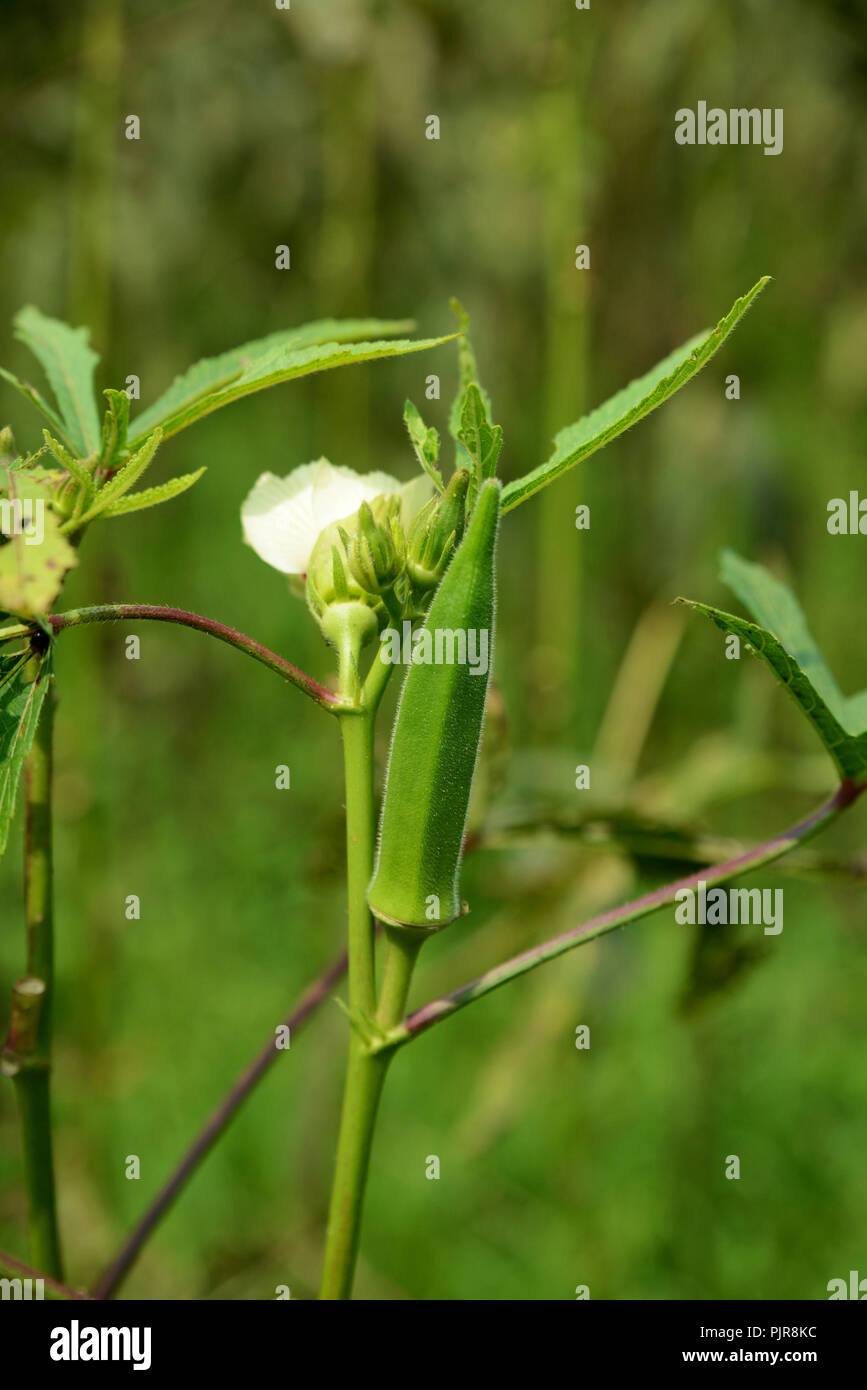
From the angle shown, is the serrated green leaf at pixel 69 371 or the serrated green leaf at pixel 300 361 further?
the serrated green leaf at pixel 69 371

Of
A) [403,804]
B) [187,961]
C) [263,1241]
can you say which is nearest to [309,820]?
[187,961]

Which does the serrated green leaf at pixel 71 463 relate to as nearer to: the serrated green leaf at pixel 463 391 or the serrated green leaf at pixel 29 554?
the serrated green leaf at pixel 29 554

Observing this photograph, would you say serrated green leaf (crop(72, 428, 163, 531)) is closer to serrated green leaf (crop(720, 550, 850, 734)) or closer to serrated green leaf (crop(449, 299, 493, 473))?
serrated green leaf (crop(449, 299, 493, 473))

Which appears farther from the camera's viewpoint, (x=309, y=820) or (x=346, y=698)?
(x=309, y=820)

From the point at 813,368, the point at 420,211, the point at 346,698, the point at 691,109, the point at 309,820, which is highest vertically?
the point at 420,211

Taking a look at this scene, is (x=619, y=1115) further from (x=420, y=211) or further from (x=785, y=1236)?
(x=420, y=211)

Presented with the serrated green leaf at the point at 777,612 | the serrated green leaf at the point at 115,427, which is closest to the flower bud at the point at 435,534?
the serrated green leaf at the point at 115,427

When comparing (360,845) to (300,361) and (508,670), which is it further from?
(508,670)

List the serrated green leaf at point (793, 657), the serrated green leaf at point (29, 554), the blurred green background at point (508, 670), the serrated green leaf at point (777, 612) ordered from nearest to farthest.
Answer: the serrated green leaf at point (29, 554) → the serrated green leaf at point (793, 657) → the serrated green leaf at point (777, 612) → the blurred green background at point (508, 670)
